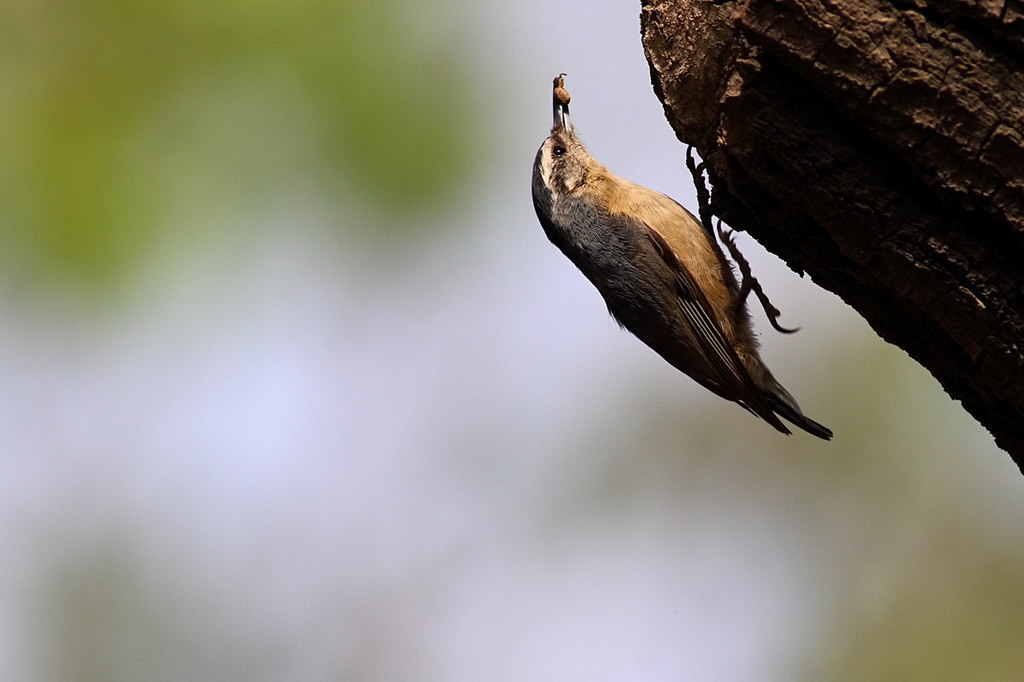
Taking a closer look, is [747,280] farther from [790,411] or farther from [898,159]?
[898,159]

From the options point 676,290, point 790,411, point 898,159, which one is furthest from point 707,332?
point 898,159

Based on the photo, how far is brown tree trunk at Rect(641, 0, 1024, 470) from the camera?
1676mm

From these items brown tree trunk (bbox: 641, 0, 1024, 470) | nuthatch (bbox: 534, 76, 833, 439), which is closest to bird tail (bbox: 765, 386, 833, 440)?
nuthatch (bbox: 534, 76, 833, 439)

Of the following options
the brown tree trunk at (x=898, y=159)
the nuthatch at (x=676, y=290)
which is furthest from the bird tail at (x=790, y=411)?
the brown tree trunk at (x=898, y=159)

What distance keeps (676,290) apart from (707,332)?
0.23m

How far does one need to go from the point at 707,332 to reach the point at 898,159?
1947mm

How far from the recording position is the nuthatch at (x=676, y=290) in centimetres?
371

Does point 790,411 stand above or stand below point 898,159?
below

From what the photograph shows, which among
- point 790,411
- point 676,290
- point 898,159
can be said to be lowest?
point 790,411

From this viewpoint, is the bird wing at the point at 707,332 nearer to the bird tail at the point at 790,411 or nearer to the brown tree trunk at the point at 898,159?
the bird tail at the point at 790,411

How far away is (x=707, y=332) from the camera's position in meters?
3.72

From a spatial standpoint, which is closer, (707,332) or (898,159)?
(898,159)

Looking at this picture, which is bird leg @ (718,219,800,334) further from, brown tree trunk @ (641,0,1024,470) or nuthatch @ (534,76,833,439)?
brown tree trunk @ (641,0,1024,470)

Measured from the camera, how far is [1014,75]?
1659 millimetres
